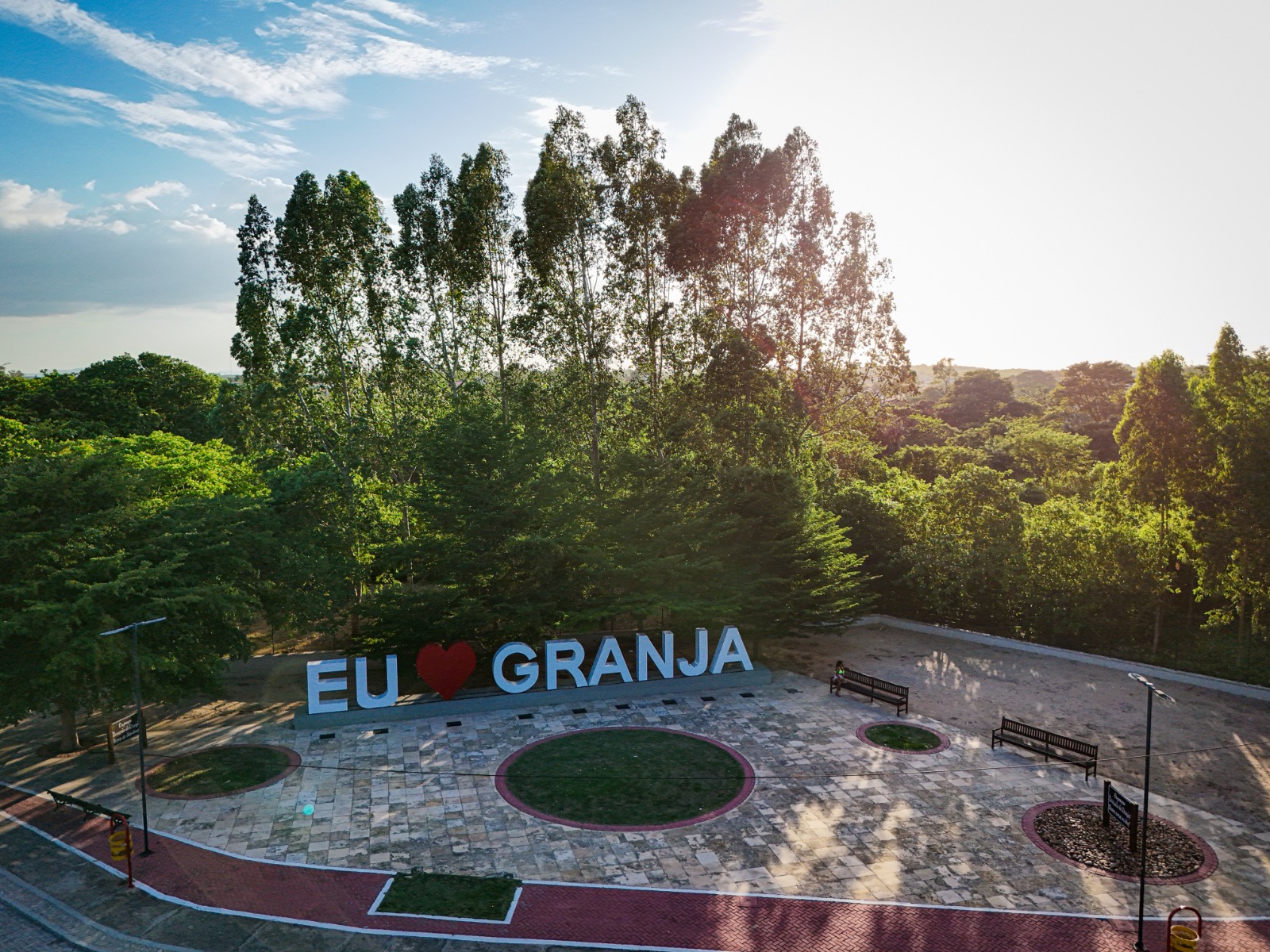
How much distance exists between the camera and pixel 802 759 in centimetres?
2955

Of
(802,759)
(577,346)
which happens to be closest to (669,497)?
(577,346)

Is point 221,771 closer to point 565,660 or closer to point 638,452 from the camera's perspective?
point 565,660

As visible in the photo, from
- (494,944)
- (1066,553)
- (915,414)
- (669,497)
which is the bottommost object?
(494,944)

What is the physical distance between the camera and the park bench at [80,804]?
24.2m

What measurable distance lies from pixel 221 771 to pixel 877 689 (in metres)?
26.2

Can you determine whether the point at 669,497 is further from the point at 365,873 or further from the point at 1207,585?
the point at 1207,585

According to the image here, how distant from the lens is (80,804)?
24828 mm

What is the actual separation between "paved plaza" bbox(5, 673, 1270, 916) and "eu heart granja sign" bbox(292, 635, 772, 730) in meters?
1.29

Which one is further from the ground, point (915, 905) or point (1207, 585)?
point (1207, 585)

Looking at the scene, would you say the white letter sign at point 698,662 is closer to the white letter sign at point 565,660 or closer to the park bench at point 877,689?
the white letter sign at point 565,660

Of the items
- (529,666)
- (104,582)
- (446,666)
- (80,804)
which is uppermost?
(104,582)

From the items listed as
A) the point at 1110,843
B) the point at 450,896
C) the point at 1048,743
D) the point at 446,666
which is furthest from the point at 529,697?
the point at 1110,843

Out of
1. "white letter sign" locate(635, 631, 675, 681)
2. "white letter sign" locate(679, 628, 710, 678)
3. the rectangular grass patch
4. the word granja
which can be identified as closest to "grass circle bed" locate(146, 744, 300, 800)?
the word granja

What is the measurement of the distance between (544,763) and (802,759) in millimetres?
9397
